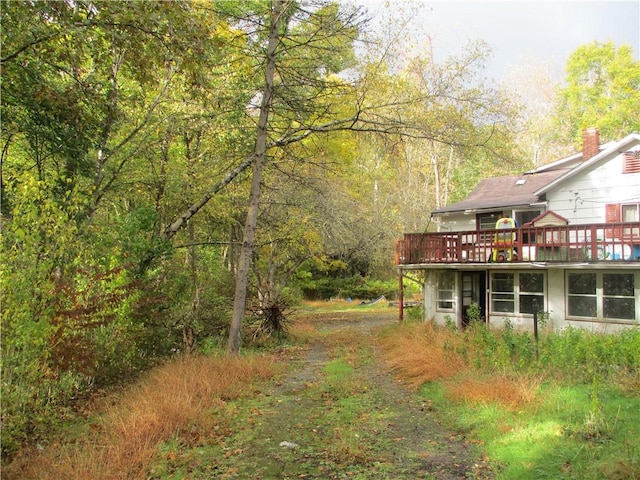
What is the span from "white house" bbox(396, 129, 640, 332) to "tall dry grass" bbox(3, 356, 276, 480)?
923 cm

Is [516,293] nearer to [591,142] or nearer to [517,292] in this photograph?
[517,292]

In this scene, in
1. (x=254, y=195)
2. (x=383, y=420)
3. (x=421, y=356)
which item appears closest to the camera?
(x=383, y=420)

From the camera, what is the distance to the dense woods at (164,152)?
6258mm

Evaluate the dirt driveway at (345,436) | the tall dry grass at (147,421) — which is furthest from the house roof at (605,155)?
the tall dry grass at (147,421)

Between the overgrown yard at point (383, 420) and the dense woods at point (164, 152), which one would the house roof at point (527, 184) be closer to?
the dense woods at point (164, 152)

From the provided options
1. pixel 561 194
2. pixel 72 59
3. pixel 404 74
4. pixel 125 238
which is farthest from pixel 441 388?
pixel 404 74

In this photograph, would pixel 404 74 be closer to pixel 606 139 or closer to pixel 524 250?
pixel 524 250

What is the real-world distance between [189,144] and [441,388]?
11.2m

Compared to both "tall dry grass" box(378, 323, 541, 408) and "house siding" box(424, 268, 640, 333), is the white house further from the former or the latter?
"tall dry grass" box(378, 323, 541, 408)

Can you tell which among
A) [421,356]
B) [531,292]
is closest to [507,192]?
[531,292]

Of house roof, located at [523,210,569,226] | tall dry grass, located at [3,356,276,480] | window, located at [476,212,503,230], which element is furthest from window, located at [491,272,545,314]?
tall dry grass, located at [3,356,276,480]

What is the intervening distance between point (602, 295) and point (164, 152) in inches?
557

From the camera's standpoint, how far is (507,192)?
19688 millimetres

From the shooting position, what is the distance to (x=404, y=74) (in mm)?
21938
